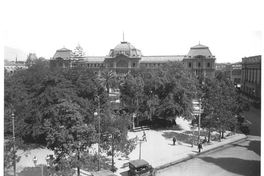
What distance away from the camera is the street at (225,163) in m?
18.5

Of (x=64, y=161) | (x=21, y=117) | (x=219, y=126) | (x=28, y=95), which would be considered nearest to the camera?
(x=64, y=161)

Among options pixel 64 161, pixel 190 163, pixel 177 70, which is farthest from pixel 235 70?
pixel 64 161

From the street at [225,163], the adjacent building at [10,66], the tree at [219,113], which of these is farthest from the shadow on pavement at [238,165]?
the adjacent building at [10,66]

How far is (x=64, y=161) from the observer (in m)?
15.1

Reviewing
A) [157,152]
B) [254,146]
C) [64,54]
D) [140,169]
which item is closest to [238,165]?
[254,146]

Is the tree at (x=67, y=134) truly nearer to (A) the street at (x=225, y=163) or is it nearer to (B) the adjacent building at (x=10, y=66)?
(A) the street at (x=225, y=163)

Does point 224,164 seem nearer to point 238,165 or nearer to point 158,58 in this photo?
point 238,165

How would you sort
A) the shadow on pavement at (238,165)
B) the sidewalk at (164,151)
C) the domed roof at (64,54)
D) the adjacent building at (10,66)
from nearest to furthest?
the shadow on pavement at (238,165) → the sidewalk at (164,151) → the adjacent building at (10,66) → the domed roof at (64,54)

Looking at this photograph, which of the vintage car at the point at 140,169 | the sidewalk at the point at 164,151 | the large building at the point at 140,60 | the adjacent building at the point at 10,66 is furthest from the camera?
the large building at the point at 140,60

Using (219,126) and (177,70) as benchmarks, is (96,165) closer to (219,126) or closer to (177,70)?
(219,126)

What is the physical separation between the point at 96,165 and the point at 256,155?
14.0 meters

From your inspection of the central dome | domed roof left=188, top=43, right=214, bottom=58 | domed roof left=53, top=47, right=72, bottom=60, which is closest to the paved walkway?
domed roof left=53, top=47, right=72, bottom=60

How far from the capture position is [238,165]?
1984 cm

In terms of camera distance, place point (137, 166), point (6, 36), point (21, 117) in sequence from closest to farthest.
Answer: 1. point (6, 36)
2. point (137, 166)
3. point (21, 117)
